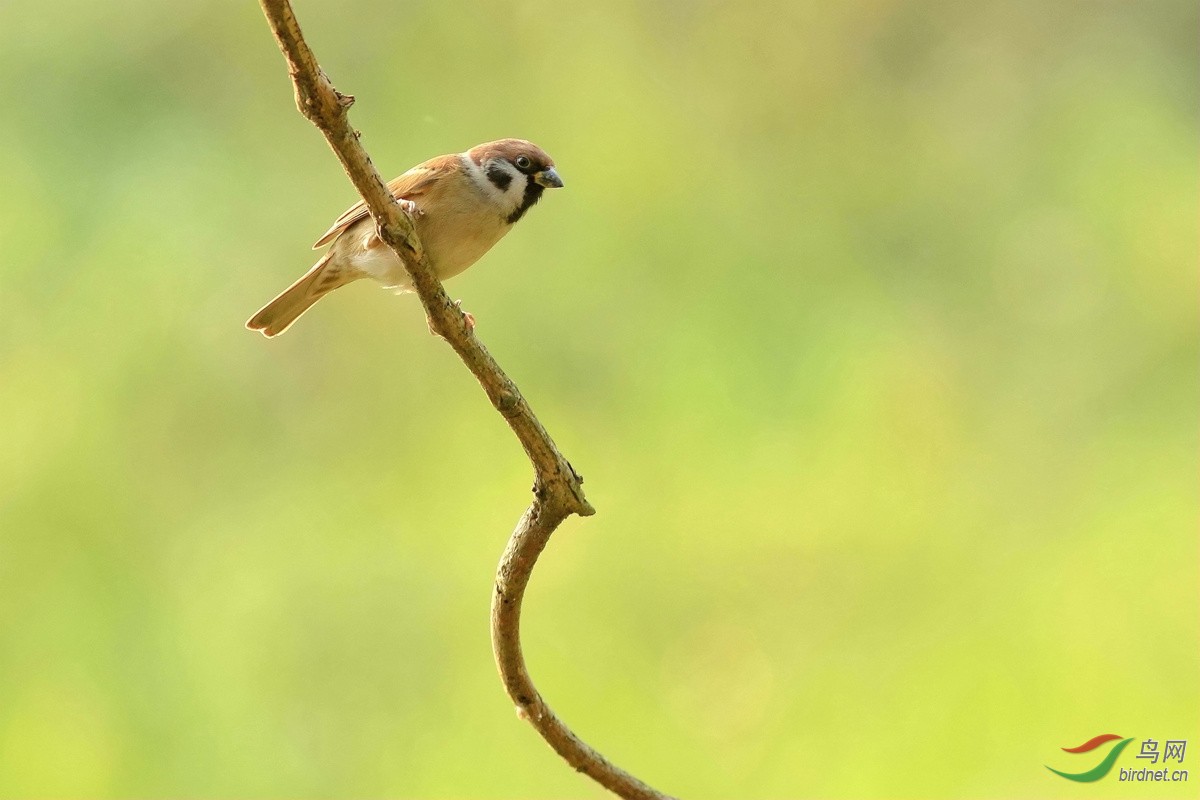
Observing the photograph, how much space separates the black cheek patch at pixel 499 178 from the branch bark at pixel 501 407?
755 millimetres

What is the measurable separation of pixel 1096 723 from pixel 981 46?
3.10 meters

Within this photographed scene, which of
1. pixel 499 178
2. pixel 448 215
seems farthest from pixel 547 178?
pixel 448 215

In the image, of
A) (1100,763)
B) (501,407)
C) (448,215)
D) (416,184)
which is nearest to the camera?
(501,407)

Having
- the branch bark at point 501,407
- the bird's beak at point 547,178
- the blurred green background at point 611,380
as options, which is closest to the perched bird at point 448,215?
the bird's beak at point 547,178

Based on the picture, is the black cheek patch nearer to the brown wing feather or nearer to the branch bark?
the brown wing feather

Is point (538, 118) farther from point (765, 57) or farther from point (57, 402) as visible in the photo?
point (57, 402)

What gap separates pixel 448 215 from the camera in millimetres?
2879

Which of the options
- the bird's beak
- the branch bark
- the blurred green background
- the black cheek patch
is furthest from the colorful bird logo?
the black cheek patch

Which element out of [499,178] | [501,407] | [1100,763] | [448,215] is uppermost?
[1100,763]

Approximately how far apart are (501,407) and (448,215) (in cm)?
72

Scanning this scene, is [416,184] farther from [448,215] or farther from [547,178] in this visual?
[547,178]

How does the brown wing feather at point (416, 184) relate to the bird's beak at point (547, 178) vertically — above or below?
below

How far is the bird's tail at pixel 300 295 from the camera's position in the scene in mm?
3074

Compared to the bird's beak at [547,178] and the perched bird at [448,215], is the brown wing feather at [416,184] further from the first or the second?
the bird's beak at [547,178]
